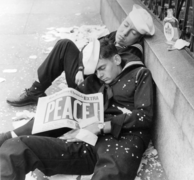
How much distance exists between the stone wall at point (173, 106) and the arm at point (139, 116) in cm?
9

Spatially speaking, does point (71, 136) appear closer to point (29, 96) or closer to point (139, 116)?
point (139, 116)

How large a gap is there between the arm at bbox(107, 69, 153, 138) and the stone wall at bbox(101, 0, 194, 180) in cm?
9

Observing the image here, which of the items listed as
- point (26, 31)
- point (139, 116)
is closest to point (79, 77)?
point (139, 116)

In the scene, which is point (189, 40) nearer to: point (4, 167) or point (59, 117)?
point (59, 117)

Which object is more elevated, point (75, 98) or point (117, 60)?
point (117, 60)

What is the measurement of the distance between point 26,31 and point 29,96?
1891mm

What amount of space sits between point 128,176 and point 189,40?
1037mm

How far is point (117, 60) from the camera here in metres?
2.30

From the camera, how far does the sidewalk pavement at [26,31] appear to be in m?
3.04

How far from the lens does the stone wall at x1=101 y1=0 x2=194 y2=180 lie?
1.69m

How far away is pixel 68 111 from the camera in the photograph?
2.08 meters

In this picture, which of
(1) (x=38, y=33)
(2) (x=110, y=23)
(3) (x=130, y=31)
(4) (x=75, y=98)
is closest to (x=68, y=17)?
(1) (x=38, y=33)

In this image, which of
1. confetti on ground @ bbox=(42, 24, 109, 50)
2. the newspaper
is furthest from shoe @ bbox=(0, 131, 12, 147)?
confetti on ground @ bbox=(42, 24, 109, 50)

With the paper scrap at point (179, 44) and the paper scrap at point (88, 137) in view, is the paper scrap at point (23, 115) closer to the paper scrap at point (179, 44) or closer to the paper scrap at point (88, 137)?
the paper scrap at point (88, 137)
